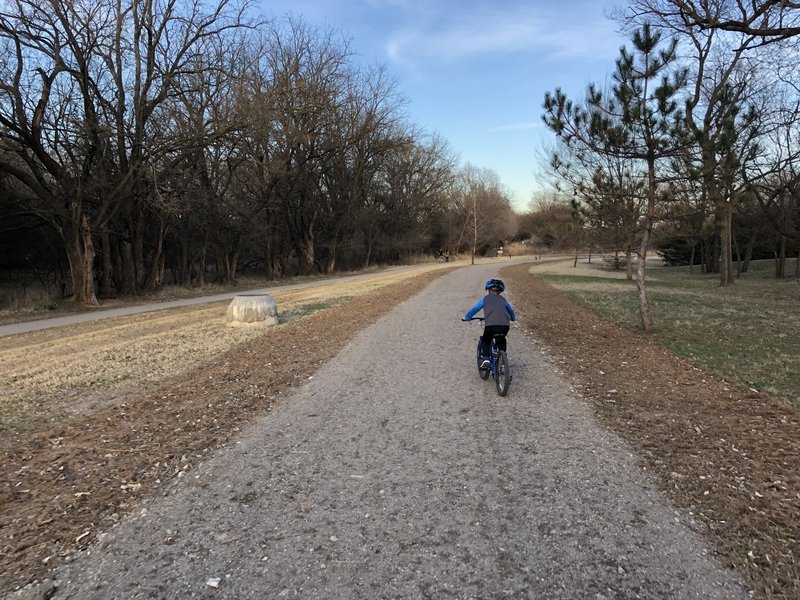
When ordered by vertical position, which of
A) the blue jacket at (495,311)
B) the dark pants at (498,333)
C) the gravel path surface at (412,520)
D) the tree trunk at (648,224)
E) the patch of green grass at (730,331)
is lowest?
the patch of green grass at (730,331)

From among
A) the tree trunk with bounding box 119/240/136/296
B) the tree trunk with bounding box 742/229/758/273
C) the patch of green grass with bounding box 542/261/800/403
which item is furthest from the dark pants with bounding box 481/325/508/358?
the tree trunk with bounding box 742/229/758/273

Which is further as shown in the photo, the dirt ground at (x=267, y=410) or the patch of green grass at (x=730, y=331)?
the patch of green grass at (x=730, y=331)

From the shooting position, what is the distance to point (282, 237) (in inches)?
1667

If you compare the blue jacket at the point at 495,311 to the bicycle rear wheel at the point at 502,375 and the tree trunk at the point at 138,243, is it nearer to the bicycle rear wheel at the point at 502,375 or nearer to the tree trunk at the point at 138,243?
the bicycle rear wheel at the point at 502,375

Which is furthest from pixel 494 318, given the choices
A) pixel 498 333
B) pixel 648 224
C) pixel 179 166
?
pixel 179 166

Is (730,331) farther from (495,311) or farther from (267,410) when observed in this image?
(267,410)

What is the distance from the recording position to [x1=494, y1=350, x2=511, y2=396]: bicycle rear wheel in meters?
6.42

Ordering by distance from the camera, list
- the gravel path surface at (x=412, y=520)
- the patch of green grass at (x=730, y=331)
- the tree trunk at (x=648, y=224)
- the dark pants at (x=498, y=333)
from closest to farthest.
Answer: the gravel path surface at (x=412, y=520) → the dark pants at (x=498, y=333) → the patch of green grass at (x=730, y=331) → the tree trunk at (x=648, y=224)

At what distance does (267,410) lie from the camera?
610 cm

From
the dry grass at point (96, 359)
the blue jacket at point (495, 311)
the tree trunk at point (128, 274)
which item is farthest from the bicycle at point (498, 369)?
the tree trunk at point (128, 274)

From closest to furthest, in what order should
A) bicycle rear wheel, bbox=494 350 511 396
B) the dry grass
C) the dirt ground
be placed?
1. the dirt ground
2. bicycle rear wheel, bbox=494 350 511 396
3. the dry grass

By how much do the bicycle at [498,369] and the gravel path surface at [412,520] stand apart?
1.63ft

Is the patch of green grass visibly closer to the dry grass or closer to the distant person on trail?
the distant person on trail

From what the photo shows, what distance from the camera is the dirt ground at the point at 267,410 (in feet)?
10.8
